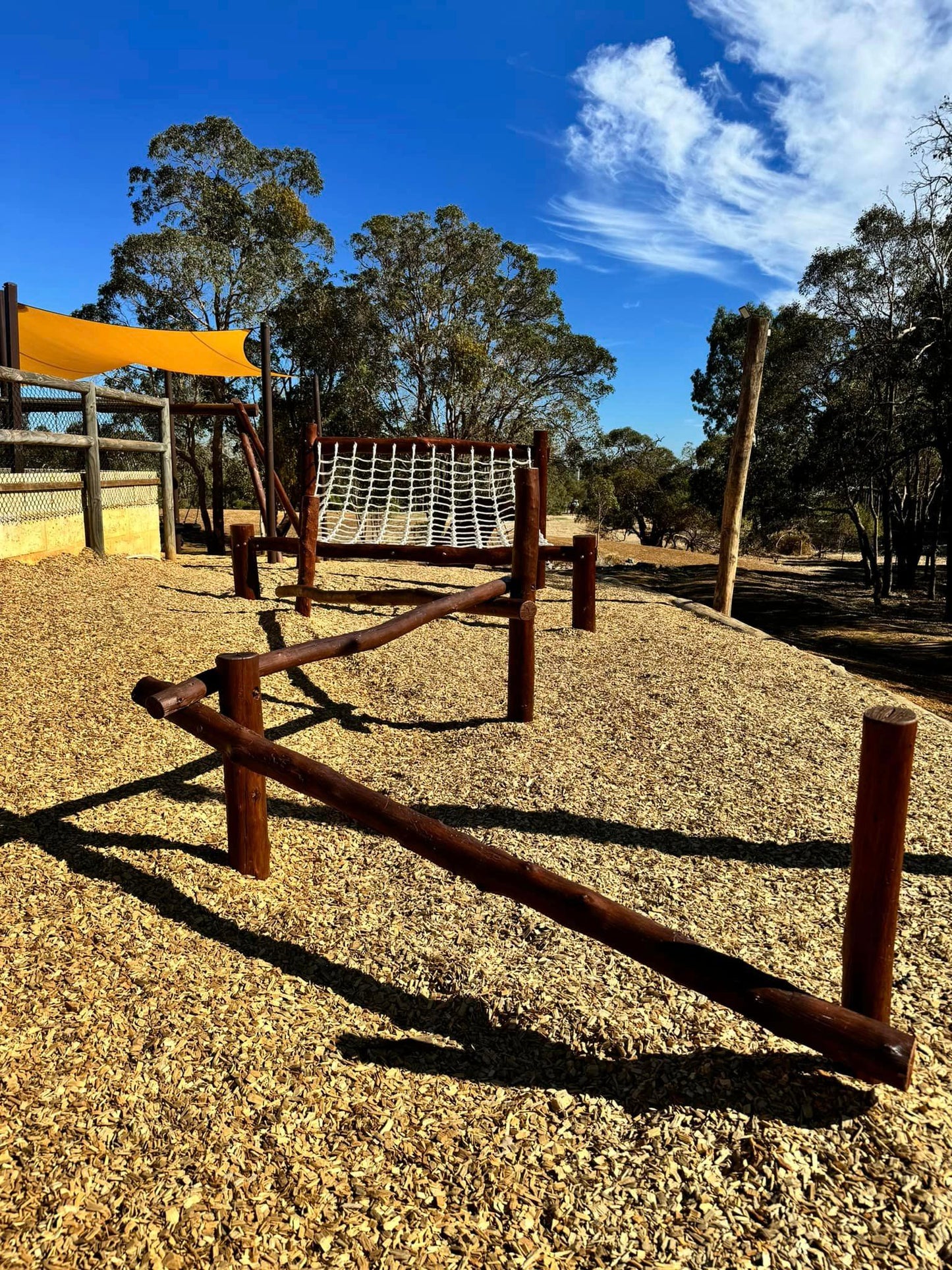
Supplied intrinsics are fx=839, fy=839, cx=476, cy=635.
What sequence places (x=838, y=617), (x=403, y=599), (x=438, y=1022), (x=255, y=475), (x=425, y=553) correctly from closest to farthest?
(x=438, y=1022), (x=403, y=599), (x=425, y=553), (x=255, y=475), (x=838, y=617)

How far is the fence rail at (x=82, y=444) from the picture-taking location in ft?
19.2

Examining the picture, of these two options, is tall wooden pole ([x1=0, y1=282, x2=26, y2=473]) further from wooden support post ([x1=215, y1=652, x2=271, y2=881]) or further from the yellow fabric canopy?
wooden support post ([x1=215, y1=652, x2=271, y2=881])

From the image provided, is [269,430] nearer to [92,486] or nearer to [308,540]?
[92,486]

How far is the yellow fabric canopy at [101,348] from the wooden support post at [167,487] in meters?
2.10

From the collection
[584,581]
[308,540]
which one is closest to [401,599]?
[308,540]

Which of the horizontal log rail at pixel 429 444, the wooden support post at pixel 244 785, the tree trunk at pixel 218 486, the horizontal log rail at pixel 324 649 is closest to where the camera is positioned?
the horizontal log rail at pixel 324 649

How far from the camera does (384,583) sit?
283 inches

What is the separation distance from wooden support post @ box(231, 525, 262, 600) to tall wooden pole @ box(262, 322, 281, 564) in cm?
185

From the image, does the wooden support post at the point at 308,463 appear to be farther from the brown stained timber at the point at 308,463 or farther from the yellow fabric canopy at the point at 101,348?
the yellow fabric canopy at the point at 101,348

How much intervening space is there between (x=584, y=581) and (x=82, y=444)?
4.04 meters

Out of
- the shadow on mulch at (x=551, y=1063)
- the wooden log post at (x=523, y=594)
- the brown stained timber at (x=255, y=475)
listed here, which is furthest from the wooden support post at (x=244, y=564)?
the shadow on mulch at (x=551, y=1063)

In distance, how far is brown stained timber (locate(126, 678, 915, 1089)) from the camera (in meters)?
1.49

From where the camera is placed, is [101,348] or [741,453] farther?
[101,348]

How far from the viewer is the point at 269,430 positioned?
8.39 metres
